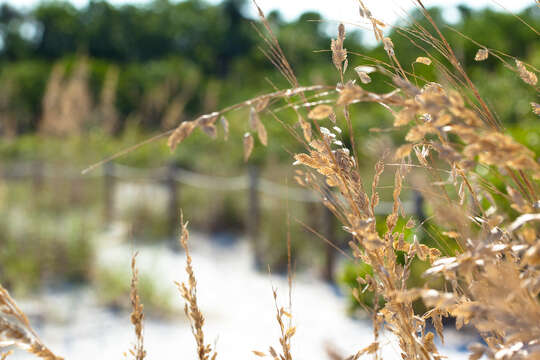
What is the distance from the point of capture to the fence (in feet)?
17.5

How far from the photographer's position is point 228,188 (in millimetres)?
6617

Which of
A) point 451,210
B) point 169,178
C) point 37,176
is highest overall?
point 37,176

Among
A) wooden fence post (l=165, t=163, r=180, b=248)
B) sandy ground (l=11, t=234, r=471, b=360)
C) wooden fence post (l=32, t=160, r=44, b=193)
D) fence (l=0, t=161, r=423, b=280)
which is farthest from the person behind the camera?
wooden fence post (l=165, t=163, r=180, b=248)

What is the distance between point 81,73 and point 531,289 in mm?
6565

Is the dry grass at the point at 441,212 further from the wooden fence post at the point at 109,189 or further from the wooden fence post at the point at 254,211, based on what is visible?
the wooden fence post at the point at 109,189

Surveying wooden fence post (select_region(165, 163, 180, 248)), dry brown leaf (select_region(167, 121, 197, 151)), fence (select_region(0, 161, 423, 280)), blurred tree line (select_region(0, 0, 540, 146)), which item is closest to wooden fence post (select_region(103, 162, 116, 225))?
fence (select_region(0, 161, 423, 280))

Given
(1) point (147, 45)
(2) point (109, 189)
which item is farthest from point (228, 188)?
(1) point (147, 45)

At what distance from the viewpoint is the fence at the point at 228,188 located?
17.5 ft

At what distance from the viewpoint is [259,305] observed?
15.4 ft

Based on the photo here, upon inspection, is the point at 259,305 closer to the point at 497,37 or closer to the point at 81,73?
the point at 81,73

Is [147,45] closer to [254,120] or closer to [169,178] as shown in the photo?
[169,178]

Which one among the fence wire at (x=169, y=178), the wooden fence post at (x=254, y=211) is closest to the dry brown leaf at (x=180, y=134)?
the fence wire at (x=169, y=178)

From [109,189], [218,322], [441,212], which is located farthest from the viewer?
[109,189]

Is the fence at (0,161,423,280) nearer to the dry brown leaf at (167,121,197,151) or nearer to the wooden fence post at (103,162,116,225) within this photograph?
the wooden fence post at (103,162,116,225)
